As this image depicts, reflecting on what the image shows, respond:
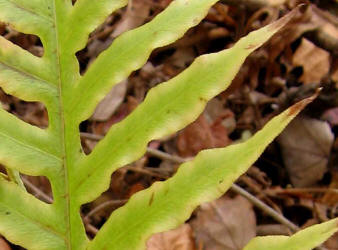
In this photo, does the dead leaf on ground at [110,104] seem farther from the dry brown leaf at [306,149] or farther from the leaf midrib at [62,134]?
the leaf midrib at [62,134]

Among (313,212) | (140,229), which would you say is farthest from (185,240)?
(140,229)

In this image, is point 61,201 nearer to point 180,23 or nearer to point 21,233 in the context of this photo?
point 21,233

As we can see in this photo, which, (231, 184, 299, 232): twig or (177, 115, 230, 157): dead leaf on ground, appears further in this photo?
(177, 115, 230, 157): dead leaf on ground

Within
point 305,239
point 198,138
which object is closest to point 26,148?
point 305,239

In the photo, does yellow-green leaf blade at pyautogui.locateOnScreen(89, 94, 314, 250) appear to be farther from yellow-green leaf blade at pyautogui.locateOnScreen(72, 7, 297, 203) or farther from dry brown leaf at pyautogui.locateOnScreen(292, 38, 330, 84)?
dry brown leaf at pyautogui.locateOnScreen(292, 38, 330, 84)

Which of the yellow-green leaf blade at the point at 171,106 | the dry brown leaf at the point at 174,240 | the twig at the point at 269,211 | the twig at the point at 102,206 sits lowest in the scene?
the dry brown leaf at the point at 174,240

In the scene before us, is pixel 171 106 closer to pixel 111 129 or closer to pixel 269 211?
pixel 111 129

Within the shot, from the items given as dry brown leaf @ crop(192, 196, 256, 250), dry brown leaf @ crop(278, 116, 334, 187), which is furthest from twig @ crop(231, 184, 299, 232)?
dry brown leaf @ crop(278, 116, 334, 187)

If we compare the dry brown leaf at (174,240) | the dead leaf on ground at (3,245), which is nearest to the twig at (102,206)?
the dry brown leaf at (174,240)
